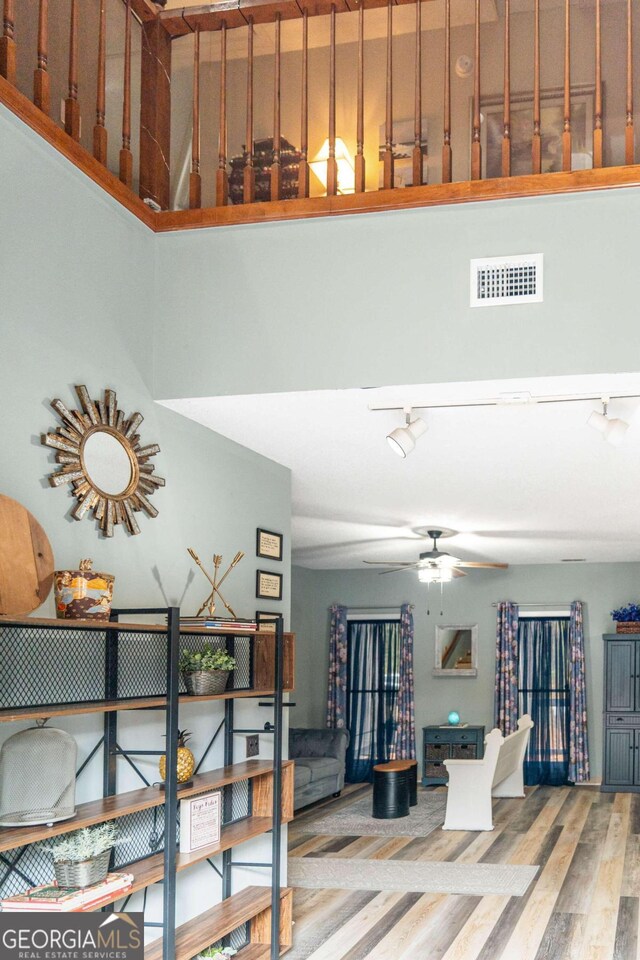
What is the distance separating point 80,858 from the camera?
317 centimetres

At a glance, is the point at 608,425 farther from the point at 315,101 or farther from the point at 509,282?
the point at 315,101

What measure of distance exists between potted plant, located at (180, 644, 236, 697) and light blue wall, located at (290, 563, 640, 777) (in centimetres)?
851

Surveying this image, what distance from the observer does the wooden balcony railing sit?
4.04 meters

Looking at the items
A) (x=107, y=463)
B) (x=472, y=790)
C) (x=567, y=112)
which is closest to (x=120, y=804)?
(x=107, y=463)

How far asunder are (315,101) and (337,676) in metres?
7.89

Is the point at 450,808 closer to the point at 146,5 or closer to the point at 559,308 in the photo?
the point at 559,308

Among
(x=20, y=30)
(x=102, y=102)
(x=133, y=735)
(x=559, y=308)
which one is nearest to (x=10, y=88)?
(x=102, y=102)

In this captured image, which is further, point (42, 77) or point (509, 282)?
point (509, 282)

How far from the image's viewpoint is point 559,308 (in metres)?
3.89

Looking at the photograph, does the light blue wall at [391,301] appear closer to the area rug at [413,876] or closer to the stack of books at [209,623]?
the stack of books at [209,623]

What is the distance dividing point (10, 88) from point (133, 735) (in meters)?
2.36

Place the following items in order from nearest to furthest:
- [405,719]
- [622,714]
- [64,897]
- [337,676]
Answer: [64,897], [622,714], [405,719], [337,676]

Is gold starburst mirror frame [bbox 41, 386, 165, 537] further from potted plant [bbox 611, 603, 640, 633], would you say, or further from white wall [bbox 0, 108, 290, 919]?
potted plant [bbox 611, 603, 640, 633]

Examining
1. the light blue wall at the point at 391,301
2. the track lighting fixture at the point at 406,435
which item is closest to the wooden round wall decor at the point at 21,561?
the light blue wall at the point at 391,301
